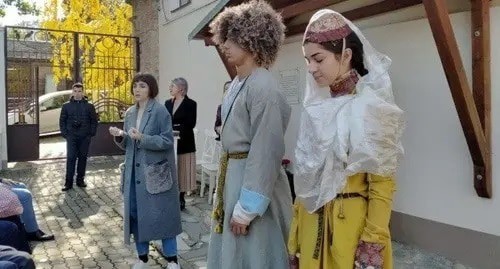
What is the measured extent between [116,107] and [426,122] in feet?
29.1

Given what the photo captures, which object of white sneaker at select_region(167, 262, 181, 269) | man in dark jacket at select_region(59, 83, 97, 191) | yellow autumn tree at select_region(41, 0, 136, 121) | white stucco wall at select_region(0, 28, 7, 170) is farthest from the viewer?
yellow autumn tree at select_region(41, 0, 136, 121)

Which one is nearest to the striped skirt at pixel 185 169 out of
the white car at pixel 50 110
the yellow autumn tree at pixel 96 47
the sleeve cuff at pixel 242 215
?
the sleeve cuff at pixel 242 215

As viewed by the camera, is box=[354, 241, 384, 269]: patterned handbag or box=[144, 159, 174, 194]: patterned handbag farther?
box=[144, 159, 174, 194]: patterned handbag

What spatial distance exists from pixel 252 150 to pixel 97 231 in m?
3.59

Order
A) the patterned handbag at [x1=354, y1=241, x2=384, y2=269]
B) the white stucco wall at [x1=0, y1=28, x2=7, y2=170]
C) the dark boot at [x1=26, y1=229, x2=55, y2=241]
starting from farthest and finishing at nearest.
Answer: the white stucco wall at [x1=0, y1=28, x2=7, y2=170]
the dark boot at [x1=26, y1=229, x2=55, y2=241]
the patterned handbag at [x1=354, y1=241, x2=384, y2=269]

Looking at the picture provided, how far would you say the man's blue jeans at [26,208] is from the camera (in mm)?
4504

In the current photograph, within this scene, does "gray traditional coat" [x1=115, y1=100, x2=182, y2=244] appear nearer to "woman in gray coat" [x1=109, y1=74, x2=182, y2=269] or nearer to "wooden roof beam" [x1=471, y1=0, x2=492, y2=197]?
"woman in gray coat" [x1=109, y1=74, x2=182, y2=269]

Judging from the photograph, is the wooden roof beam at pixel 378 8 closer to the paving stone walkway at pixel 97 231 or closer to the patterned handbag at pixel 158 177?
the paving stone walkway at pixel 97 231

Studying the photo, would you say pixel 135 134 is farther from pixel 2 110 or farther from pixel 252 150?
pixel 2 110

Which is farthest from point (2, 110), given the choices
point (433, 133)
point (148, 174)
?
point (433, 133)

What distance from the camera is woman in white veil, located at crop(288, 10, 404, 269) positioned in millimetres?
1639

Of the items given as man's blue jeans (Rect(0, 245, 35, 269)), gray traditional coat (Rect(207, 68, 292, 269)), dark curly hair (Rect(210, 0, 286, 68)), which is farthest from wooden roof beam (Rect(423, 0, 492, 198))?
man's blue jeans (Rect(0, 245, 35, 269))

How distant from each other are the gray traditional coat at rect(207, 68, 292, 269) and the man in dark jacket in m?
5.62

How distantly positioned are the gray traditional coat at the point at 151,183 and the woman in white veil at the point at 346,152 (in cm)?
191
